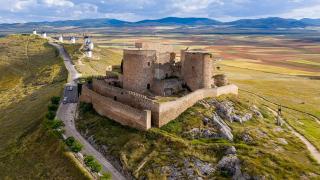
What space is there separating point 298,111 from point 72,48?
95.1m

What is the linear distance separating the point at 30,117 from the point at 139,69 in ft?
86.0

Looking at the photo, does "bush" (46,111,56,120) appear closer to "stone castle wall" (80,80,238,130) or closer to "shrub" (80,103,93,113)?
"shrub" (80,103,93,113)

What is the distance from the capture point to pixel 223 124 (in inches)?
2394

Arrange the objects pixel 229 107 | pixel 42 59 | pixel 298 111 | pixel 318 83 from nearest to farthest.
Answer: pixel 229 107, pixel 298 111, pixel 318 83, pixel 42 59

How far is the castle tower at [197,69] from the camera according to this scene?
66188mm

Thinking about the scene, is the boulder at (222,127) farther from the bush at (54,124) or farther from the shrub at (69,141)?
the bush at (54,124)

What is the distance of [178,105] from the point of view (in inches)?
2413

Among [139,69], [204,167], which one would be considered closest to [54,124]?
[139,69]

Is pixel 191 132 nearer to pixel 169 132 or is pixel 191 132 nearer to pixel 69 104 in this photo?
pixel 169 132

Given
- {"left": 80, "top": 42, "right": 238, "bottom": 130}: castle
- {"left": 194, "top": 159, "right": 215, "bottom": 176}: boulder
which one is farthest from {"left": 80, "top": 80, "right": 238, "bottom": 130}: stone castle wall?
{"left": 194, "top": 159, "right": 215, "bottom": 176}: boulder

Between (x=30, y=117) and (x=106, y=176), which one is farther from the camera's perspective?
(x=30, y=117)

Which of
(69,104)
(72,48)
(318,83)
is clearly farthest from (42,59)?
(318,83)

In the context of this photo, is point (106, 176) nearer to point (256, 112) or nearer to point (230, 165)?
point (230, 165)

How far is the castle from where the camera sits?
6112cm
